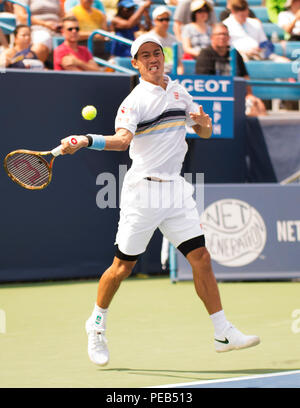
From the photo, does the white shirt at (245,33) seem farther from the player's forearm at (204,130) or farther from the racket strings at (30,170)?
the racket strings at (30,170)

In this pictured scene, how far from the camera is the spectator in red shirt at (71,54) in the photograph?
1149cm

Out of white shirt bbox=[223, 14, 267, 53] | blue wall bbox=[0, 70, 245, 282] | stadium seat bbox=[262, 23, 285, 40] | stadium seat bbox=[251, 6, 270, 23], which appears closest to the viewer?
blue wall bbox=[0, 70, 245, 282]

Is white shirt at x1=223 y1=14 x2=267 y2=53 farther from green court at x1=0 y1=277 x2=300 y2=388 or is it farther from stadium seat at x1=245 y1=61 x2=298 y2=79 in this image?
green court at x1=0 y1=277 x2=300 y2=388

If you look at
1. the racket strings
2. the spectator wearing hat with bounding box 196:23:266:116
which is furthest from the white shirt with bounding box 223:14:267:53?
the racket strings

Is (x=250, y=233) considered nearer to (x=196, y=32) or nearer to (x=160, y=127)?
(x=196, y=32)

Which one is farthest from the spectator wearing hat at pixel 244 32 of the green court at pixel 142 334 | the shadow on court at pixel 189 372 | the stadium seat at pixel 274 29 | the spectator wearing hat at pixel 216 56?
the shadow on court at pixel 189 372

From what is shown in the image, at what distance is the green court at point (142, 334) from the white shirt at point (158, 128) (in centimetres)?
129

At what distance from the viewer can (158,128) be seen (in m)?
6.11

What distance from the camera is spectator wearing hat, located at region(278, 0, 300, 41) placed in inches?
607

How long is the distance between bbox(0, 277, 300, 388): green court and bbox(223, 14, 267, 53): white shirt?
192 inches

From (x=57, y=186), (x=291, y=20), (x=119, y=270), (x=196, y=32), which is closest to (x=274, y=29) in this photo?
(x=291, y=20)

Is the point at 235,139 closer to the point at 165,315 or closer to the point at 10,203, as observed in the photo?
the point at 10,203

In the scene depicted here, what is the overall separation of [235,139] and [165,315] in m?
4.20

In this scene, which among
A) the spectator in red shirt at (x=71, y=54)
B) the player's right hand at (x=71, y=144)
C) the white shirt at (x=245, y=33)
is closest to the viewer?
the player's right hand at (x=71, y=144)
